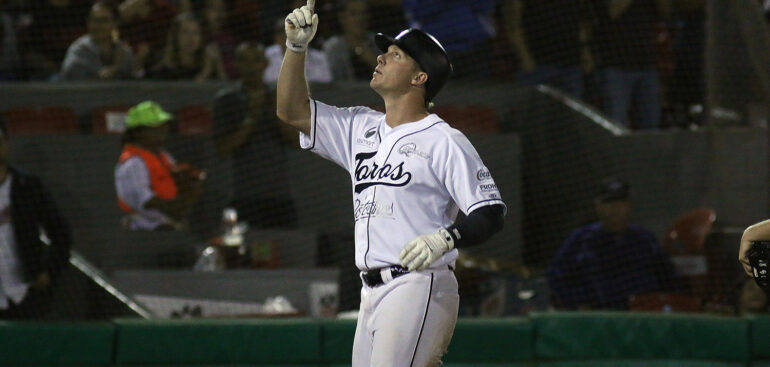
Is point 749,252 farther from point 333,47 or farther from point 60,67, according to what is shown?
point 60,67

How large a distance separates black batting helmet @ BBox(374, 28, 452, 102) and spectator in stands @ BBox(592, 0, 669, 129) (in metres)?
5.45

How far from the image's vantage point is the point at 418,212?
3.79 metres

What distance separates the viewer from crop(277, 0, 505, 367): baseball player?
12.1 ft

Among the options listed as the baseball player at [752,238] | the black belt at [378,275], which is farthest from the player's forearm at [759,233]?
the black belt at [378,275]

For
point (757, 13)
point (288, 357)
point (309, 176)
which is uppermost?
point (757, 13)

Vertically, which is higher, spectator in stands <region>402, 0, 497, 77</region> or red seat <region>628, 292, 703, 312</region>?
spectator in stands <region>402, 0, 497, 77</region>

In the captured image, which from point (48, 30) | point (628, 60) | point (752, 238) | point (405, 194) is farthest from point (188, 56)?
point (752, 238)

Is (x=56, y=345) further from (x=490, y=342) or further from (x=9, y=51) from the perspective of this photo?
(x=9, y=51)

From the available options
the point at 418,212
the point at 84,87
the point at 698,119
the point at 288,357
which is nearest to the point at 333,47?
the point at 84,87

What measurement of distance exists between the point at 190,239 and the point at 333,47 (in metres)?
2.21

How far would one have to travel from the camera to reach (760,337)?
20.4ft

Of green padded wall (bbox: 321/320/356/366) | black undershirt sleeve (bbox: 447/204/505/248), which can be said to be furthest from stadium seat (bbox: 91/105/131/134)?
black undershirt sleeve (bbox: 447/204/505/248)

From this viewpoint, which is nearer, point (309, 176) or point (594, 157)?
point (309, 176)

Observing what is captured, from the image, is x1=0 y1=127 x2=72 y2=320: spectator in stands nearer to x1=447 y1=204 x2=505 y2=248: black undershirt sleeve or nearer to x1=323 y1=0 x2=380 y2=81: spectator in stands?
x1=323 y1=0 x2=380 y2=81: spectator in stands
